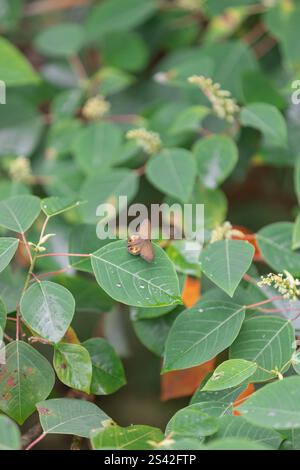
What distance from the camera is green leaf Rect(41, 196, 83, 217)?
983 mm

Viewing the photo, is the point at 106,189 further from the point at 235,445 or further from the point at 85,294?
the point at 235,445

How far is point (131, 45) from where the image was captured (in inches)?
69.7

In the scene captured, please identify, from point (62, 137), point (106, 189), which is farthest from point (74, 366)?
point (62, 137)

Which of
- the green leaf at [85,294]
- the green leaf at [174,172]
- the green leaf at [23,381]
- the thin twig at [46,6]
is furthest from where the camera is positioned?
the thin twig at [46,6]

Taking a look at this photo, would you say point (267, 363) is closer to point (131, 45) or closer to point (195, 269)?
point (195, 269)

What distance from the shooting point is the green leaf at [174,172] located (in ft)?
4.07

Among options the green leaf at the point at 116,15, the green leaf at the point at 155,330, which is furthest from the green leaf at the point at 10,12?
the green leaf at the point at 155,330

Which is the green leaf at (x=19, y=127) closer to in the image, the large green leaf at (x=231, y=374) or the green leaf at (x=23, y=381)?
the green leaf at (x=23, y=381)

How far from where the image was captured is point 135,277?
36.4 inches

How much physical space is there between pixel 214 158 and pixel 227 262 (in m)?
0.39

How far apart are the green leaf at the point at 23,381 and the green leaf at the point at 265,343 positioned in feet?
0.90

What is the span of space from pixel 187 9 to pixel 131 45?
0.60 feet

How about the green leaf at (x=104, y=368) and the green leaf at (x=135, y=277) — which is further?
the green leaf at (x=104, y=368)

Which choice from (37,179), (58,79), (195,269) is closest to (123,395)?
(37,179)
